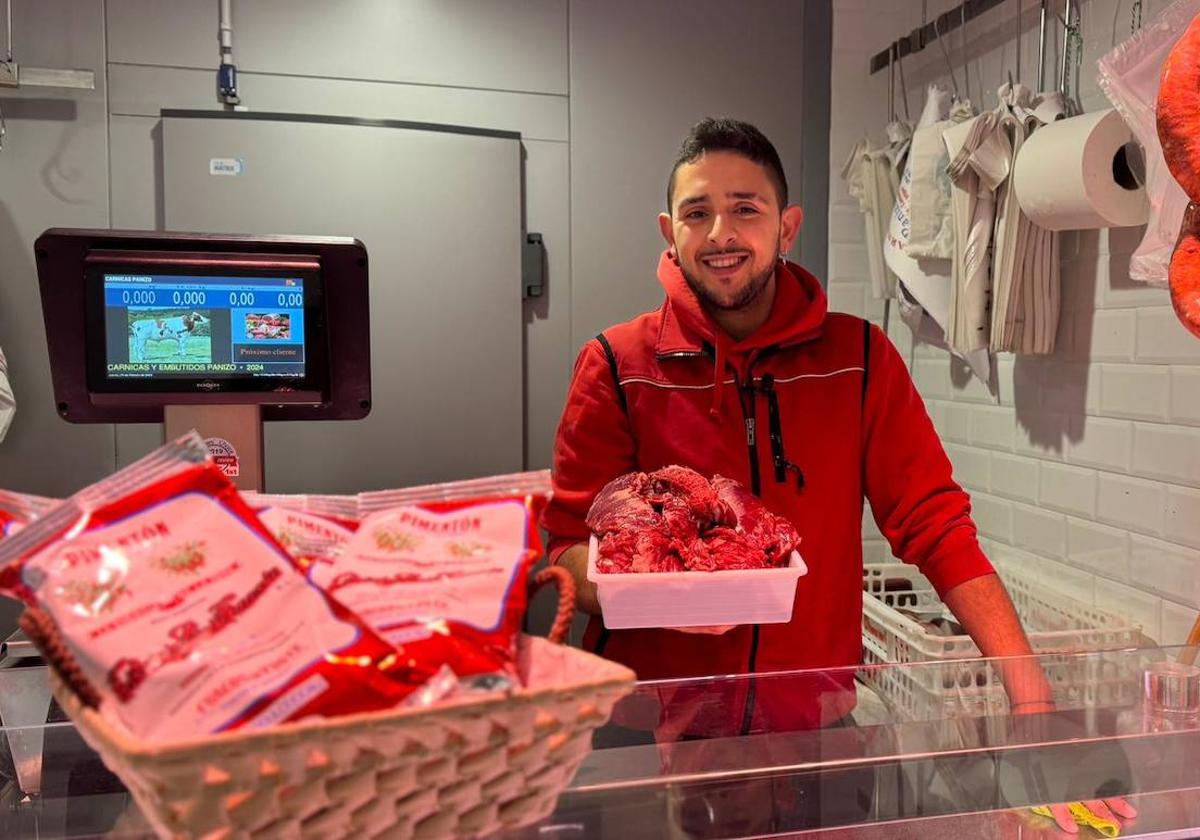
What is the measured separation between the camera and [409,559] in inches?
23.7

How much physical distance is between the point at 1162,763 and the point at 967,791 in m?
0.21

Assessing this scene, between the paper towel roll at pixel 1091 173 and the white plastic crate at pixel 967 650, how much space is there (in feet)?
3.04

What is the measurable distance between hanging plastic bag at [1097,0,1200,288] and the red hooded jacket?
1.50ft

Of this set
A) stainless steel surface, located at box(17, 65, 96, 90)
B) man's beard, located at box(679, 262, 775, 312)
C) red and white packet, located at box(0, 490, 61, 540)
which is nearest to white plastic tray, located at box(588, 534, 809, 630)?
red and white packet, located at box(0, 490, 61, 540)

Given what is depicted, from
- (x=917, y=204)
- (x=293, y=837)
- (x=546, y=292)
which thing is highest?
(x=917, y=204)

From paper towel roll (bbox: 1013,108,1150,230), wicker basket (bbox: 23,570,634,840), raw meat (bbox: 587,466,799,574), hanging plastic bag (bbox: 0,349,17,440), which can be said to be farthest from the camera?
hanging plastic bag (bbox: 0,349,17,440)

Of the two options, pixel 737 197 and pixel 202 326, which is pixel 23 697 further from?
pixel 737 197

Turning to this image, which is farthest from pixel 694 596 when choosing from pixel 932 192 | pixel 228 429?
pixel 932 192

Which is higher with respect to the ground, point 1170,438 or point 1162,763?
point 1170,438

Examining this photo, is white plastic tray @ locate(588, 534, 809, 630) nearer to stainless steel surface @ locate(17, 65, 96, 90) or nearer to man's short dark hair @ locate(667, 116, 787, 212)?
man's short dark hair @ locate(667, 116, 787, 212)

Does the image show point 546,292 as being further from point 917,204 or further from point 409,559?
point 409,559

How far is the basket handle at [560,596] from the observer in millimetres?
600

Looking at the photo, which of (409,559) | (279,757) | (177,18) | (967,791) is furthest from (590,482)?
(177,18)

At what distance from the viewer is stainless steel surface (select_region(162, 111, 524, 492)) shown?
2867 mm
